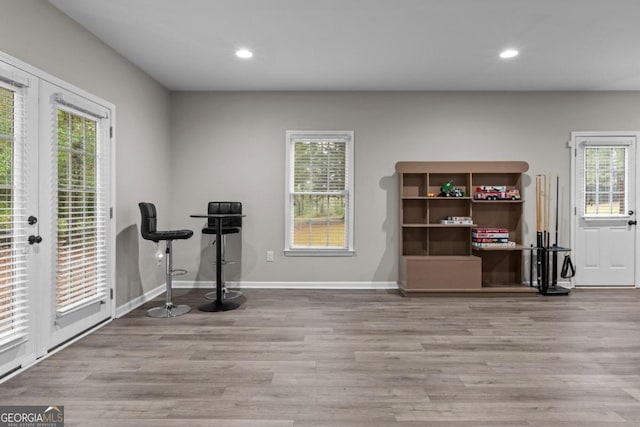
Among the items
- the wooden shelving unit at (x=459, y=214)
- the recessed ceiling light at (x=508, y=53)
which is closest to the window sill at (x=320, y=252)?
the wooden shelving unit at (x=459, y=214)

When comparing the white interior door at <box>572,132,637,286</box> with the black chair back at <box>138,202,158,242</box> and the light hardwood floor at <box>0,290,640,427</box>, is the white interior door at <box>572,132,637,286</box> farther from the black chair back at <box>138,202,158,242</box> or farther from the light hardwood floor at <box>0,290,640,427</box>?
the black chair back at <box>138,202,158,242</box>

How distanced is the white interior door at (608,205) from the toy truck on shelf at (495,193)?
0.98m

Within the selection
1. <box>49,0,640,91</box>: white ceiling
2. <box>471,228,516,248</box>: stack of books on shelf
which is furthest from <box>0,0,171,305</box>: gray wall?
<box>471,228,516,248</box>: stack of books on shelf

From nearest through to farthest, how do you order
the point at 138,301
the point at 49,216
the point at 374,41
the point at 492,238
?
the point at 49,216
the point at 374,41
the point at 138,301
the point at 492,238

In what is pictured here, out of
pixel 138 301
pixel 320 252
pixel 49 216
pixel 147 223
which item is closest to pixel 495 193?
pixel 320 252

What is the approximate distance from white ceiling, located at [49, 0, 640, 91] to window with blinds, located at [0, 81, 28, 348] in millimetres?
1042

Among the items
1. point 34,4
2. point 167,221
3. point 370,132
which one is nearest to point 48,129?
point 34,4

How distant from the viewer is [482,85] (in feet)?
16.0

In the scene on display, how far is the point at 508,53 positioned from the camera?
3.85m

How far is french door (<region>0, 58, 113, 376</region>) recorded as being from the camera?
2.49 meters

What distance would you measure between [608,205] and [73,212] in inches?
252

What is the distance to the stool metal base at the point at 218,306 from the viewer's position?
4051 millimetres

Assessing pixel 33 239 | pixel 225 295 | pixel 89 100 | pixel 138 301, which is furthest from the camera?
pixel 225 295

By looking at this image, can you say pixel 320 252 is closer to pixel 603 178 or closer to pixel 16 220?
pixel 16 220
